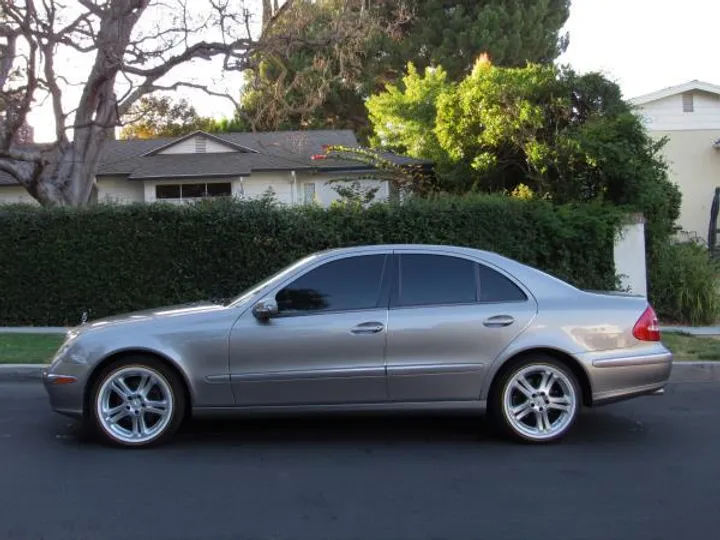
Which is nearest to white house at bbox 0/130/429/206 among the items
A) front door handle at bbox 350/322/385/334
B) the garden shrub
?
the garden shrub

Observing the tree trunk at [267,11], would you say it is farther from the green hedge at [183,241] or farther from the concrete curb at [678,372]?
the concrete curb at [678,372]

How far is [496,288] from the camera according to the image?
6246 mm

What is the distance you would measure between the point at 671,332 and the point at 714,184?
13485 millimetres

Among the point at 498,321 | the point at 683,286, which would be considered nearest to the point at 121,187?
the point at 683,286

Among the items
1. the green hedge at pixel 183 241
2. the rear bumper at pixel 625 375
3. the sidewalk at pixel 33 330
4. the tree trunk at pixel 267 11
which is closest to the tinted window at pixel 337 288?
the rear bumper at pixel 625 375

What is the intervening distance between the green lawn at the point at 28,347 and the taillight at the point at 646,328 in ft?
22.3

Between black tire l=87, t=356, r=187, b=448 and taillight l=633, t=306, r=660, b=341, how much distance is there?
3.64m

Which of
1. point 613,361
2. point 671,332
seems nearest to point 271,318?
point 613,361

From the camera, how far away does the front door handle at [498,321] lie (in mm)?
6051

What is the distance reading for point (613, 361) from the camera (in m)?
6.11

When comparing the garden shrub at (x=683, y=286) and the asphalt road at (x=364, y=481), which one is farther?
the garden shrub at (x=683, y=286)

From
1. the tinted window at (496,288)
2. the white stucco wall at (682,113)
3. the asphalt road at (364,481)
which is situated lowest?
the asphalt road at (364,481)

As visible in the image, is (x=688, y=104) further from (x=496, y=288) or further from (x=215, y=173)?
(x=496, y=288)

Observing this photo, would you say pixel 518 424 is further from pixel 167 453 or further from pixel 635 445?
pixel 167 453
